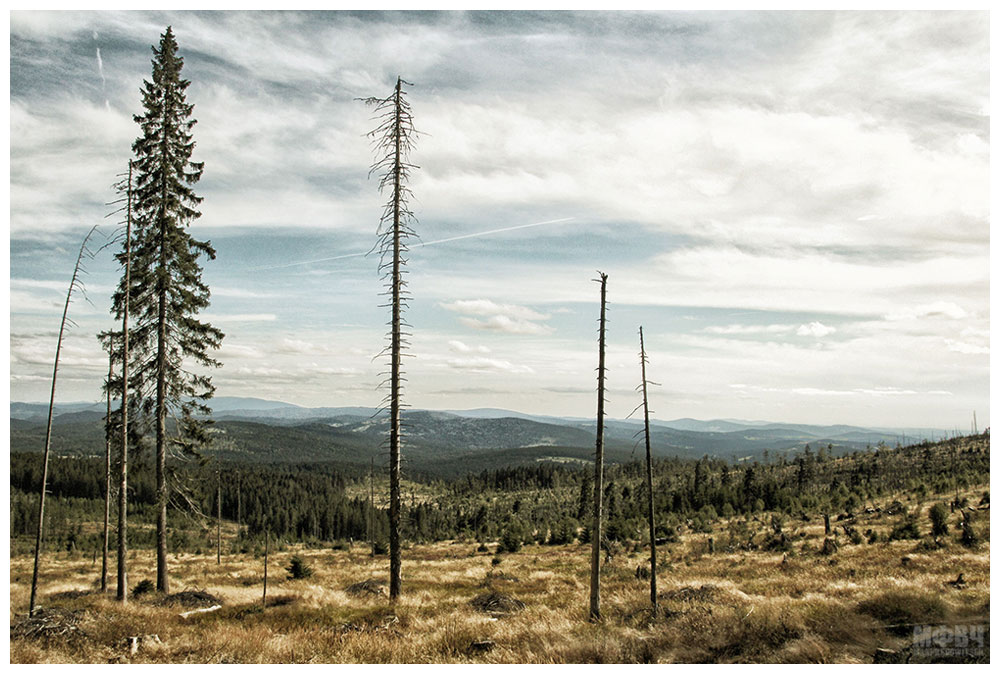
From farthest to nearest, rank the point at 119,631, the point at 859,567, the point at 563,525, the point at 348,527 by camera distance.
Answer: the point at 348,527 < the point at 563,525 < the point at 859,567 < the point at 119,631

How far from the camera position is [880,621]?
46.6 feet

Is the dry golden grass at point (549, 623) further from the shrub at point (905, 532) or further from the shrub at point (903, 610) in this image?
the shrub at point (905, 532)

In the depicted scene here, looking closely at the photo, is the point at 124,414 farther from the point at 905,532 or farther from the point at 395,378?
the point at 905,532

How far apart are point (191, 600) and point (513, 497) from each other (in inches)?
5564

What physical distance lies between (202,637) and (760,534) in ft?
158

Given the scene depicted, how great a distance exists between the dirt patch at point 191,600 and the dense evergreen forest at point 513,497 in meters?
2.32

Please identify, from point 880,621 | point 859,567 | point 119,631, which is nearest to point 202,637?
point 119,631

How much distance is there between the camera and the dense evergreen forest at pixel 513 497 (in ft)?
191

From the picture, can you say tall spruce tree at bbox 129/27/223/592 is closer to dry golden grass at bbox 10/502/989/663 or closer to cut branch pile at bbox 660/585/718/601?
dry golden grass at bbox 10/502/989/663

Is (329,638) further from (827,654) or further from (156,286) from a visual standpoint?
(156,286)

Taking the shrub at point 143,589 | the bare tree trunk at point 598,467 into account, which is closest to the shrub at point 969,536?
the bare tree trunk at point 598,467

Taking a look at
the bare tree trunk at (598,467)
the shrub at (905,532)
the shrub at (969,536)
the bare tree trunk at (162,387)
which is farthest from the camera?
the shrub at (905,532)

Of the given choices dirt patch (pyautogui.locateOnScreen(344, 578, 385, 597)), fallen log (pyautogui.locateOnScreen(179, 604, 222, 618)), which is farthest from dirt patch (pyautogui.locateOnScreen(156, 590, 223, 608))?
dirt patch (pyautogui.locateOnScreen(344, 578, 385, 597))

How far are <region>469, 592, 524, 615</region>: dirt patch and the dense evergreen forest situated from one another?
33.5 feet
